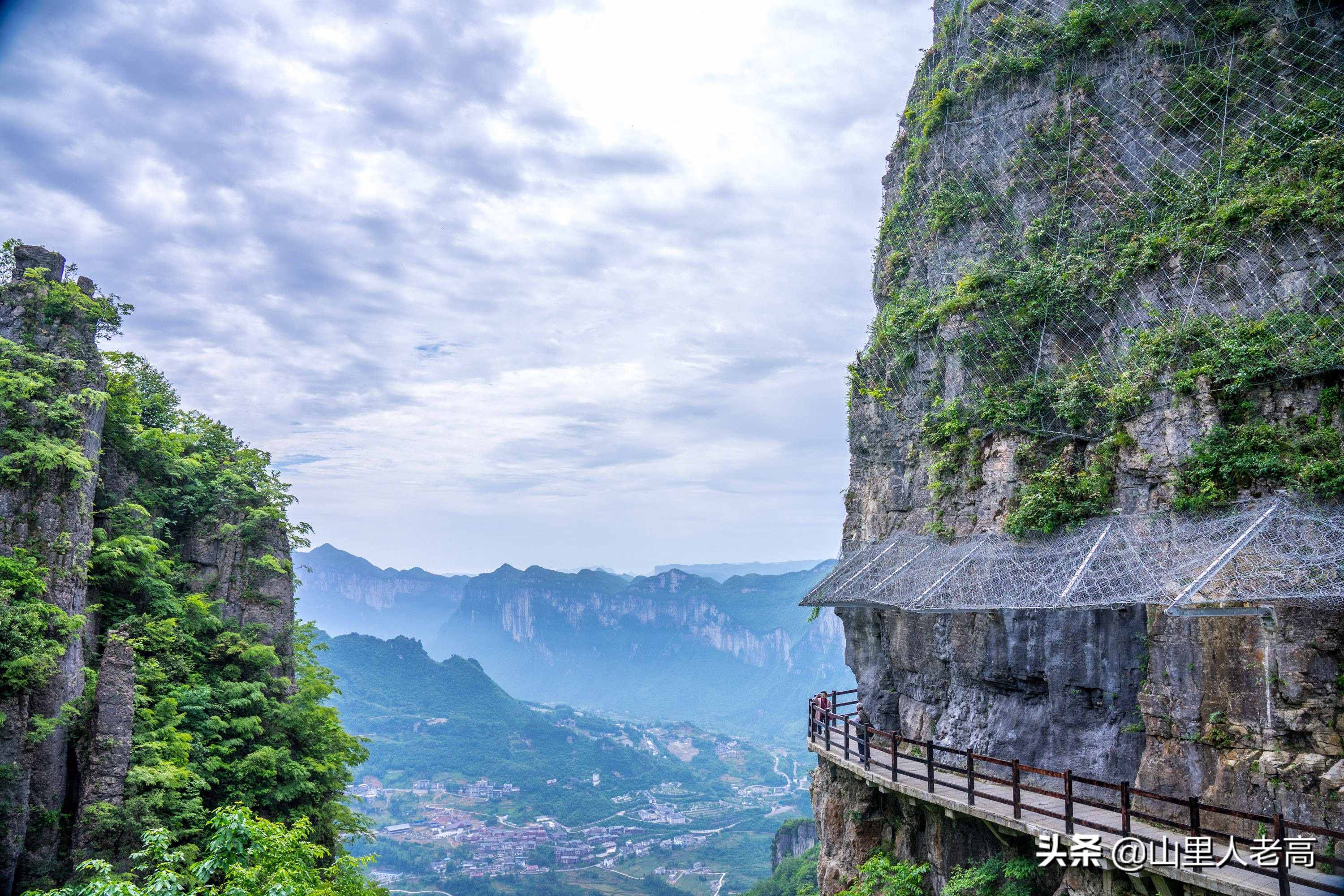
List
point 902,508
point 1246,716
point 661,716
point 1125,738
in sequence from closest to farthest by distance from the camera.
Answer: point 1246,716 < point 1125,738 < point 902,508 < point 661,716

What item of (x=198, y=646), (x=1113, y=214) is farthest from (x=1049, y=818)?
(x=198, y=646)

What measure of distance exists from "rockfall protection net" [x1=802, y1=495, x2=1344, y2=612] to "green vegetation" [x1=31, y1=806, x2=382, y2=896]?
434 inches

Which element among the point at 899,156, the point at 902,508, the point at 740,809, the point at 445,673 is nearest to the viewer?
the point at 902,508

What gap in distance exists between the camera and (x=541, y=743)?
11300 centimetres

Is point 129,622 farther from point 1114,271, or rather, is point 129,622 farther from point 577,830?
point 577,830

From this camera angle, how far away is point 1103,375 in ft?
46.4

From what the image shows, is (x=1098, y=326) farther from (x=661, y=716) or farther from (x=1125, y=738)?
(x=661, y=716)

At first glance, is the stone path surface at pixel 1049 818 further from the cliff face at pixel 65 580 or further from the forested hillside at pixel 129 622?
the cliff face at pixel 65 580

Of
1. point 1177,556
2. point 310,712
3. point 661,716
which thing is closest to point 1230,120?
point 1177,556

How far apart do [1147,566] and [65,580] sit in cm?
1956

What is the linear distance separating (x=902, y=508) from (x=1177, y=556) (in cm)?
771

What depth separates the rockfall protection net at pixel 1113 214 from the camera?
12086 millimetres

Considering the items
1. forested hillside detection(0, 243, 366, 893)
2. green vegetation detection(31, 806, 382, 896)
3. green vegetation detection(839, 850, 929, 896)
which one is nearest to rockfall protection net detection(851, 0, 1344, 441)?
green vegetation detection(839, 850, 929, 896)

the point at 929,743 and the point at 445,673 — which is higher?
the point at 929,743
